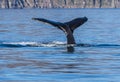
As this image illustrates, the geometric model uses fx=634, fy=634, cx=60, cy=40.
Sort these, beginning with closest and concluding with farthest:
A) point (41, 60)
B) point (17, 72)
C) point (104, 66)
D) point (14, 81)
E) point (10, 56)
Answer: point (14, 81) → point (17, 72) → point (104, 66) → point (41, 60) → point (10, 56)

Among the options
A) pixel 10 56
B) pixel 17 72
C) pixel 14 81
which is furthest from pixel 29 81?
pixel 10 56

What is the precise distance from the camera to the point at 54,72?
22203 millimetres

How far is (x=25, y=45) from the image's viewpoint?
111 ft

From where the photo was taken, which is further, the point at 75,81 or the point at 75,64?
the point at 75,64

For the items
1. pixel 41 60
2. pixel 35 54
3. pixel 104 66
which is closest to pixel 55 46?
pixel 35 54

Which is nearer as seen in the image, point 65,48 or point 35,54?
point 35,54

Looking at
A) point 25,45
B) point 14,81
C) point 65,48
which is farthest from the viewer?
point 25,45

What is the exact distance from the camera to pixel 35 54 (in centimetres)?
2878

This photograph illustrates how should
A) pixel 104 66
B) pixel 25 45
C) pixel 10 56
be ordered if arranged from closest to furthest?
1. pixel 104 66
2. pixel 10 56
3. pixel 25 45

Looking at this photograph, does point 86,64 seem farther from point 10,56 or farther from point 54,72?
point 10,56

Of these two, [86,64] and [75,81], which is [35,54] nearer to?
[86,64]

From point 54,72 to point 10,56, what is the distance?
6236mm

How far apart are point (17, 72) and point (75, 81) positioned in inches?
108

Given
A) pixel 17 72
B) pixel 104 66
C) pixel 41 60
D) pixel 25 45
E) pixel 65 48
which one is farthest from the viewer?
pixel 25 45
